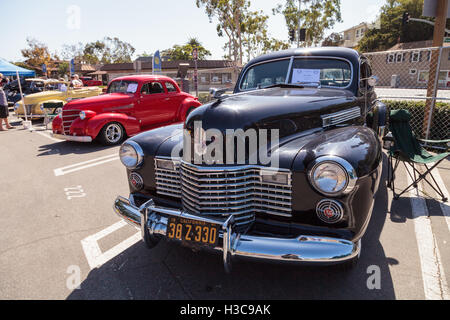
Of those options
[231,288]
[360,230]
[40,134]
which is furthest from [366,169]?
[40,134]

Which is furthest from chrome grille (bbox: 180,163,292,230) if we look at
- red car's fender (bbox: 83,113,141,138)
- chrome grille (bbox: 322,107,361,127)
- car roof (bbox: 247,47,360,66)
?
red car's fender (bbox: 83,113,141,138)

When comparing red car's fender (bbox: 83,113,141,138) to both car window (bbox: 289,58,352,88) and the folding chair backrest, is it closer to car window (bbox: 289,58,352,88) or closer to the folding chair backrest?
car window (bbox: 289,58,352,88)

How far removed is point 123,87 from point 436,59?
729cm

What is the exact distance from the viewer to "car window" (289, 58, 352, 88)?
360 centimetres

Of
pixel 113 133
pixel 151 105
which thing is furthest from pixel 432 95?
pixel 113 133

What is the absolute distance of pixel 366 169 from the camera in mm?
2059

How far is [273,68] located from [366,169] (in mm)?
2201

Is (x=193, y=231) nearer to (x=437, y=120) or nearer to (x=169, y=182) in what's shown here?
(x=169, y=182)

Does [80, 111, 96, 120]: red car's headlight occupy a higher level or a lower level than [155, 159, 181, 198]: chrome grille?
higher

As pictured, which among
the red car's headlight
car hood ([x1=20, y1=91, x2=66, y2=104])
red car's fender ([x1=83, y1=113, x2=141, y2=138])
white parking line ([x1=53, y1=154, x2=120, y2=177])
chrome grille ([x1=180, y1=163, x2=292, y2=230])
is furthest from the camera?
car hood ([x1=20, y1=91, x2=66, y2=104])

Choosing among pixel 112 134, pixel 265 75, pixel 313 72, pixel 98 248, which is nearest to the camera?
pixel 98 248

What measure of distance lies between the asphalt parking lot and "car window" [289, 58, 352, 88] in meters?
1.63

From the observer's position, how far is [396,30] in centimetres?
4125

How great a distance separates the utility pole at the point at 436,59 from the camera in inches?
232
